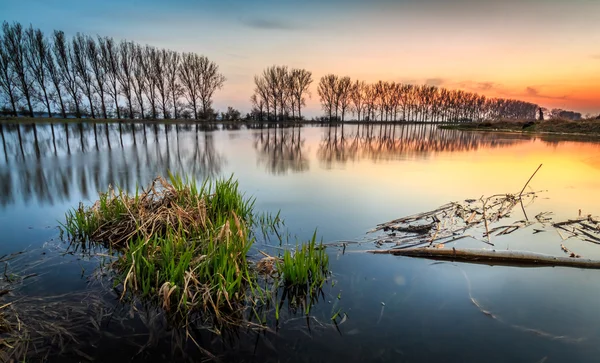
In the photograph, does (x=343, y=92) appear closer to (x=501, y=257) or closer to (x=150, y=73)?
(x=150, y=73)

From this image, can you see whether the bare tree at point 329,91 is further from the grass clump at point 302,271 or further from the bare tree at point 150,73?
the grass clump at point 302,271

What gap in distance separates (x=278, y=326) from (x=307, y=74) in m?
63.6

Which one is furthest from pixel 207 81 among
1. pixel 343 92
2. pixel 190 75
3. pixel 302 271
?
pixel 302 271

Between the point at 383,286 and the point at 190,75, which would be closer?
the point at 383,286

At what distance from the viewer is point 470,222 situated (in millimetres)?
5469

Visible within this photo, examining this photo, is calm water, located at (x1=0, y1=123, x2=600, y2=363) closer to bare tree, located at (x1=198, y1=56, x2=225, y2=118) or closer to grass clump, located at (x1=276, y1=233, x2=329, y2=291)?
grass clump, located at (x1=276, y1=233, x2=329, y2=291)

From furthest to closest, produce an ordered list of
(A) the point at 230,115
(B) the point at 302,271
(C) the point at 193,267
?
1. (A) the point at 230,115
2. (B) the point at 302,271
3. (C) the point at 193,267

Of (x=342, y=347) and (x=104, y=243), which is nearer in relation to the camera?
(x=342, y=347)

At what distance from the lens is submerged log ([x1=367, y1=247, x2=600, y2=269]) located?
4.10 m

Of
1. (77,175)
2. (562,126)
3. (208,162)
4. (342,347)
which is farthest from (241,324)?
(562,126)

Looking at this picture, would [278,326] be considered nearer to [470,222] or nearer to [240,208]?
[240,208]

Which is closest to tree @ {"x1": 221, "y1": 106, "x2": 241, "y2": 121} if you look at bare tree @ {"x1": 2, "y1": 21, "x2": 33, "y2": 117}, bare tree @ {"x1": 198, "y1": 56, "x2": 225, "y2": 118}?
bare tree @ {"x1": 198, "y1": 56, "x2": 225, "y2": 118}

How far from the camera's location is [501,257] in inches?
165

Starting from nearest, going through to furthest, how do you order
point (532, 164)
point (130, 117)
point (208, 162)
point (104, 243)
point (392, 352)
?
point (392, 352)
point (104, 243)
point (208, 162)
point (532, 164)
point (130, 117)
